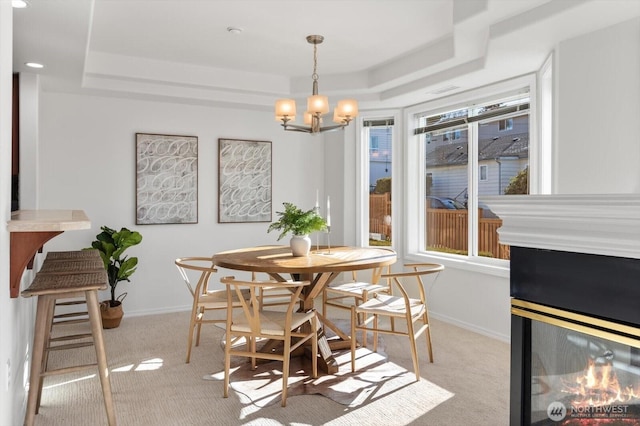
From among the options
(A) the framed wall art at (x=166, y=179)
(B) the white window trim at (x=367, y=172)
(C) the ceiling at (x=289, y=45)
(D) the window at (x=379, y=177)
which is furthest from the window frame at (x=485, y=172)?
(A) the framed wall art at (x=166, y=179)

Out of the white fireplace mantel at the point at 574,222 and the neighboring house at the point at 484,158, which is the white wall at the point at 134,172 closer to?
the neighboring house at the point at 484,158

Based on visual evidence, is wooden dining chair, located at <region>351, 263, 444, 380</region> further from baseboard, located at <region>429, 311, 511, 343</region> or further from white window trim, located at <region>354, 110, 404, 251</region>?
Answer: white window trim, located at <region>354, 110, 404, 251</region>

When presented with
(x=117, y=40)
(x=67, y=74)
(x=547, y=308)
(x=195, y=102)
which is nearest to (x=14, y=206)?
(x=67, y=74)

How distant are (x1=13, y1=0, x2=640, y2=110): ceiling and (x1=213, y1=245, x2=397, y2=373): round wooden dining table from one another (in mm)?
1725

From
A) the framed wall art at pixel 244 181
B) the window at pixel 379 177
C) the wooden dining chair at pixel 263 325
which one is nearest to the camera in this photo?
the wooden dining chair at pixel 263 325

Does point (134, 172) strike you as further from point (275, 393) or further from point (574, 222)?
point (574, 222)

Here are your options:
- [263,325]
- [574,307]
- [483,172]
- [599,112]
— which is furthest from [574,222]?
[483,172]

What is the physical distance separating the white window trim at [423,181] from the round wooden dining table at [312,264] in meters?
1.30

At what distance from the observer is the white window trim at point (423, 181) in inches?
169

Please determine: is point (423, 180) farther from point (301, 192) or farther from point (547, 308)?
point (547, 308)

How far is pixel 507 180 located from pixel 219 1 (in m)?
2.94

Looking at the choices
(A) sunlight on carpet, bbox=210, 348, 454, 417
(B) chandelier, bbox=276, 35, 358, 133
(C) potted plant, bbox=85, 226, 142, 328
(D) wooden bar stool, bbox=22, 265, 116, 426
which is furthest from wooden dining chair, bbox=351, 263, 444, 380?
(C) potted plant, bbox=85, 226, 142, 328

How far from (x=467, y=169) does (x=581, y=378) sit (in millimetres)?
3204

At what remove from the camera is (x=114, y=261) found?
4.63 meters
